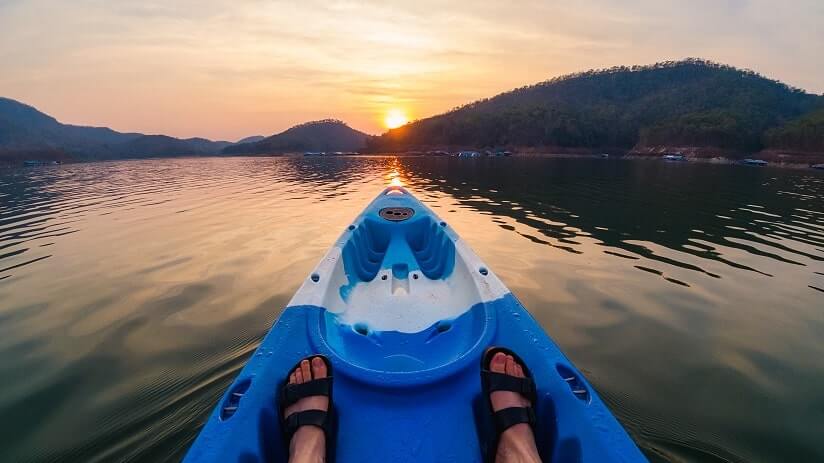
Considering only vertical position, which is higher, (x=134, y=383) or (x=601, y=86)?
(x=601, y=86)

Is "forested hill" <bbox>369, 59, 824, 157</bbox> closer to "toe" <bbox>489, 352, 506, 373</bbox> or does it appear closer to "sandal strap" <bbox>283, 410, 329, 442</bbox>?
"toe" <bbox>489, 352, 506, 373</bbox>

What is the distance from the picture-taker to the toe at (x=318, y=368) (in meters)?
2.54

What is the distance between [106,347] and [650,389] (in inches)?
258

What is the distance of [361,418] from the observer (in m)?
2.53

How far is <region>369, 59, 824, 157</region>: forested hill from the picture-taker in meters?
78.8

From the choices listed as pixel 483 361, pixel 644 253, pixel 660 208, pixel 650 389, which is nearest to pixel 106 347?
pixel 483 361

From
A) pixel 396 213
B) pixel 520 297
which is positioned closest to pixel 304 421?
pixel 520 297

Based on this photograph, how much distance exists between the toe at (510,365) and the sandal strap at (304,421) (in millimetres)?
1213

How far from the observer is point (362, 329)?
3.93 m

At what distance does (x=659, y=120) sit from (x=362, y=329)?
12547cm

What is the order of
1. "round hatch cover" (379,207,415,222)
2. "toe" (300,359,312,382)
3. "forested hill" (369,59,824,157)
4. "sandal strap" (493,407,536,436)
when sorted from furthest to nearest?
"forested hill" (369,59,824,157) → "round hatch cover" (379,207,415,222) → "toe" (300,359,312,382) → "sandal strap" (493,407,536,436)

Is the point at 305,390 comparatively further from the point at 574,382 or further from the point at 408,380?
the point at 574,382

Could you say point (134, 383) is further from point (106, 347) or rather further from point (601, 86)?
point (601, 86)

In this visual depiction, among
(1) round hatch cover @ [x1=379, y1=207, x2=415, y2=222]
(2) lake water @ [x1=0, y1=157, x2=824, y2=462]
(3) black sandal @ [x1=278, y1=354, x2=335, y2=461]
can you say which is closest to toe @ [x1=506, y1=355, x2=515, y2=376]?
(3) black sandal @ [x1=278, y1=354, x2=335, y2=461]
